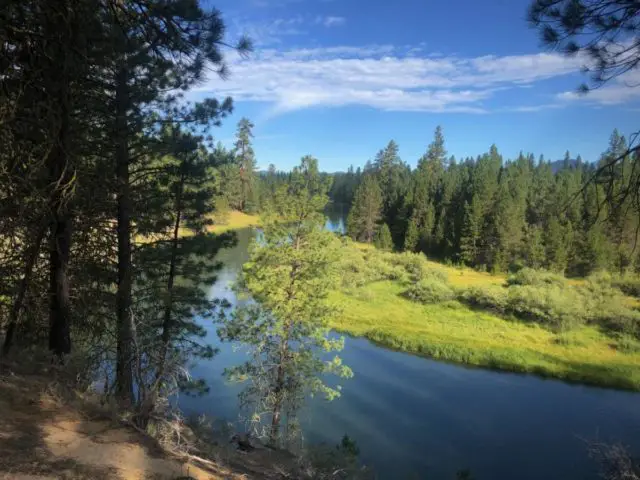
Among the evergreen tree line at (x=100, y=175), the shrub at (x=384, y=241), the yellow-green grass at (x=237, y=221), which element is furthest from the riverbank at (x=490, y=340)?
the yellow-green grass at (x=237, y=221)

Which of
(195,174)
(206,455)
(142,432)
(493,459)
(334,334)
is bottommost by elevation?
(493,459)

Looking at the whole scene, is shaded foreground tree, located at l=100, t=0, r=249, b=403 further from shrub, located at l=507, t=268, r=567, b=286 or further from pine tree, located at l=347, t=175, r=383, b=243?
pine tree, located at l=347, t=175, r=383, b=243

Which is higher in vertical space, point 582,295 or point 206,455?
point 582,295

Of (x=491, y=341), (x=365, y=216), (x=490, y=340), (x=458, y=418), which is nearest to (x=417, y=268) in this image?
(x=490, y=340)

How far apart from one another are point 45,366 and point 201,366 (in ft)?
47.3

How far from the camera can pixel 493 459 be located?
1459 cm

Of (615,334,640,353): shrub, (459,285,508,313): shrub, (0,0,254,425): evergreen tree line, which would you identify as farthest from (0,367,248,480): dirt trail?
(459,285,508,313): shrub

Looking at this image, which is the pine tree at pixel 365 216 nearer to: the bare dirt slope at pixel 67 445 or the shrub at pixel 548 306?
the shrub at pixel 548 306

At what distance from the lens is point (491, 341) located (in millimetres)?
25422

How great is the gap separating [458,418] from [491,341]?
952cm

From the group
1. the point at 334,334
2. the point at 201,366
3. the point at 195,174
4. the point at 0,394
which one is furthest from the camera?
the point at 334,334

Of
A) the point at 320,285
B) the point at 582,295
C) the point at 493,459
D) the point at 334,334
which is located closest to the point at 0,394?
the point at 320,285

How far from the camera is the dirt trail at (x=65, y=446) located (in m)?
3.78

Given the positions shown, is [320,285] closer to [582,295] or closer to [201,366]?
[201,366]
